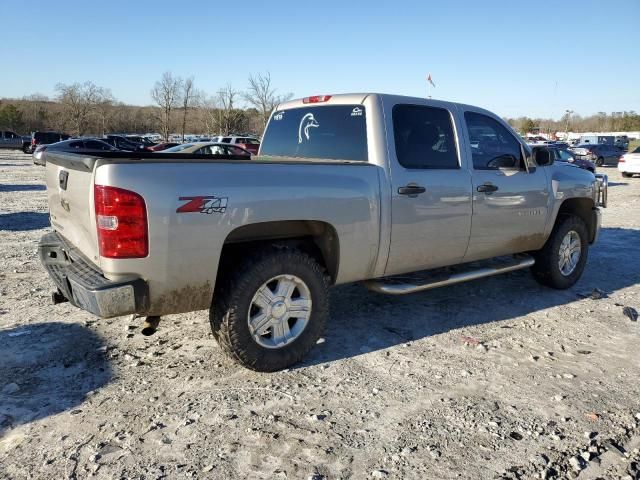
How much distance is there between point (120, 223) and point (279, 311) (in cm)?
128

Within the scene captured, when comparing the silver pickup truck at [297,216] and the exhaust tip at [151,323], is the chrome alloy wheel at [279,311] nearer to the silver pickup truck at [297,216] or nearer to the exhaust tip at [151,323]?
the silver pickup truck at [297,216]

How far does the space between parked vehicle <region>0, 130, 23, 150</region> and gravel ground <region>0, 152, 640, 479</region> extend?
49.2 metres

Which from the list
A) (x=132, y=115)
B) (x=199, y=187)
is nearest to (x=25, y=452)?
(x=199, y=187)

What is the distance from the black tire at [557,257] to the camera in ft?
18.7

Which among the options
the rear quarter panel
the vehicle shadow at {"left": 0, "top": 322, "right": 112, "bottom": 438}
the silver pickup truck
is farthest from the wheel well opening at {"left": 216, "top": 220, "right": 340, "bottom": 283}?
the vehicle shadow at {"left": 0, "top": 322, "right": 112, "bottom": 438}

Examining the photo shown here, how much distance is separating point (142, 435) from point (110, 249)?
108cm

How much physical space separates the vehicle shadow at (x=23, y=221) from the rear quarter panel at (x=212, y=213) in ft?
23.2

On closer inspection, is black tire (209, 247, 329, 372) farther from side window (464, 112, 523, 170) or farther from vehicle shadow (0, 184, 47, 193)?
vehicle shadow (0, 184, 47, 193)

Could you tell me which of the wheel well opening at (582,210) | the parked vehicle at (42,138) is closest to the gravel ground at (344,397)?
the wheel well opening at (582,210)

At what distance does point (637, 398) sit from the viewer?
347 cm

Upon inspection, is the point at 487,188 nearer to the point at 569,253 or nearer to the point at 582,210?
the point at 569,253

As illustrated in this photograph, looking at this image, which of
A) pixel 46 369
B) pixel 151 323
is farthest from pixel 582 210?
pixel 46 369

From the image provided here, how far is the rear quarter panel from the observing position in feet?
9.80

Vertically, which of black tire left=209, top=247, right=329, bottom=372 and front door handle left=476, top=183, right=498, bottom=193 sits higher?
front door handle left=476, top=183, right=498, bottom=193
